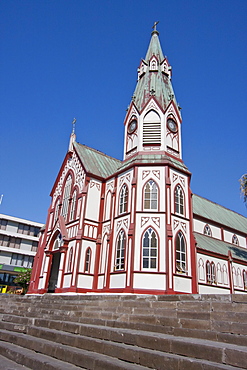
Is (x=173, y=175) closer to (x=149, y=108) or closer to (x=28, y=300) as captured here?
(x=149, y=108)

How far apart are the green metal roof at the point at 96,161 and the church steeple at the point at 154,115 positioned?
3.02 metres

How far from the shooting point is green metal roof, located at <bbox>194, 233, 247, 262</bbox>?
2706 cm

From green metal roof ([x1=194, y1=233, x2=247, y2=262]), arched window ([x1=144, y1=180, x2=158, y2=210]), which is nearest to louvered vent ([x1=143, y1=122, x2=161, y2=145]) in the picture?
arched window ([x1=144, y1=180, x2=158, y2=210])

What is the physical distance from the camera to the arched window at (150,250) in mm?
19609

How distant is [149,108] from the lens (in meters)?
26.2

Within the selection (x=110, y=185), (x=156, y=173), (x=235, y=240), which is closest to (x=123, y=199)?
(x=110, y=185)

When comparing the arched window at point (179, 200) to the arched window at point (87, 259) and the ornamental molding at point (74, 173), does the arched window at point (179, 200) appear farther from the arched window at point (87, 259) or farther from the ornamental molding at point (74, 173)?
the ornamental molding at point (74, 173)

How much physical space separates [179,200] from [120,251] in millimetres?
6223

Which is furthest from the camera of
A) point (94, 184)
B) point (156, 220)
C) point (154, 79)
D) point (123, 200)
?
point (154, 79)

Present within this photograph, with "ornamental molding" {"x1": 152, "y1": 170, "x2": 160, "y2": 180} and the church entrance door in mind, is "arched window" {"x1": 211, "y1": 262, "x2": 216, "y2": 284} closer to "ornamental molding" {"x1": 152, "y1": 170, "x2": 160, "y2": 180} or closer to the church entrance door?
"ornamental molding" {"x1": 152, "y1": 170, "x2": 160, "y2": 180}

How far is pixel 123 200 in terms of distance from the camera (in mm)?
23234

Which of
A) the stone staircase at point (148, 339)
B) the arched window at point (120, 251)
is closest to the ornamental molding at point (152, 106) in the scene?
the arched window at point (120, 251)

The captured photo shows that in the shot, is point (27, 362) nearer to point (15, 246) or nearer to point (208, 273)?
point (208, 273)

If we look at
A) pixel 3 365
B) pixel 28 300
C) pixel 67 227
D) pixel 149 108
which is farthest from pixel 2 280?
pixel 3 365
